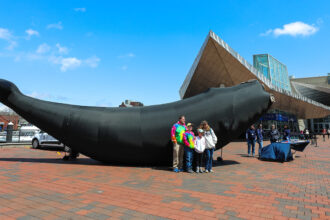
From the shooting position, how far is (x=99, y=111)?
7660 millimetres

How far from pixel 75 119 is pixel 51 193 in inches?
135

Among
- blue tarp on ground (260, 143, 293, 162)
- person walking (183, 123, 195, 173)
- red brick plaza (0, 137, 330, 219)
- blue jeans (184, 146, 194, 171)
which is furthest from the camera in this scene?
blue tarp on ground (260, 143, 293, 162)

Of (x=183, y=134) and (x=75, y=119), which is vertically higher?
(x=75, y=119)

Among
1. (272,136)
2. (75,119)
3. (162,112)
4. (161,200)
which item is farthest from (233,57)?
(161,200)

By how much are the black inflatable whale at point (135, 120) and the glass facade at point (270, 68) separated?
80275 millimetres

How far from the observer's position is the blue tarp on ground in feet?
30.2

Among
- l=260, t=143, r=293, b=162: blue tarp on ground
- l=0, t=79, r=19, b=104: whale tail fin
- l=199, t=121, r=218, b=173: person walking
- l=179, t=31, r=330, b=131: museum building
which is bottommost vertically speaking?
l=260, t=143, r=293, b=162: blue tarp on ground

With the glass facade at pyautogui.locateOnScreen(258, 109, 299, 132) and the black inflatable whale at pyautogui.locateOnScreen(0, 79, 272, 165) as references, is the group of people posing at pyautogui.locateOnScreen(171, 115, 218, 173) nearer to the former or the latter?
the black inflatable whale at pyautogui.locateOnScreen(0, 79, 272, 165)

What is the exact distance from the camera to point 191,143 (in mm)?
6660

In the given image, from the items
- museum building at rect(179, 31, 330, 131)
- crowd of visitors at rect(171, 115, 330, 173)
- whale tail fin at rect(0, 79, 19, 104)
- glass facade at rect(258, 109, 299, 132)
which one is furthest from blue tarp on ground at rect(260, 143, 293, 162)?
glass facade at rect(258, 109, 299, 132)

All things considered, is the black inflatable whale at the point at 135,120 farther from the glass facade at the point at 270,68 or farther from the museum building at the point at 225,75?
the glass facade at the point at 270,68

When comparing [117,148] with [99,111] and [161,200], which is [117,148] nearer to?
[99,111]

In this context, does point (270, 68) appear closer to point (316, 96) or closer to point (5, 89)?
point (316, 96)

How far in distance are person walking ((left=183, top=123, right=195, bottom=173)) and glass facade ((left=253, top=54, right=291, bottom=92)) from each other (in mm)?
81692
